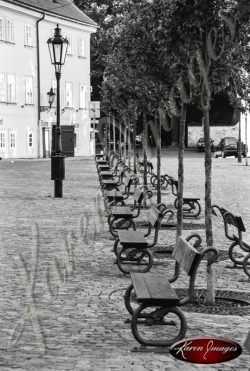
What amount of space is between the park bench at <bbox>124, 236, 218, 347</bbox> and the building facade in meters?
46.2

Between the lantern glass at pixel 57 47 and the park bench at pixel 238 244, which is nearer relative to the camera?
the park bench at pixel 238 244

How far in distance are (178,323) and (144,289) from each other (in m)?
0.79

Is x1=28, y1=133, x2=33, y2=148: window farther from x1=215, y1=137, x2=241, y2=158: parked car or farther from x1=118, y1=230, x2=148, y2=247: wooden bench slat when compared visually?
x1=118, y1=230, x2=148, y2=247: wooden bench slat

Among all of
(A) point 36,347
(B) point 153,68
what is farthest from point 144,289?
(B) point 153,68

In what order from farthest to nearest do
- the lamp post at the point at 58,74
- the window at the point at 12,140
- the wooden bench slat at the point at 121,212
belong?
the window at the point at 12,140
the lamp post at the point at 58,74
the wooden bench slat at the point at 121,212

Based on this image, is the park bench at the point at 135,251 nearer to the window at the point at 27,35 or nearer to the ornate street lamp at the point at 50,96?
the ornate street lamp at the point at 50,96

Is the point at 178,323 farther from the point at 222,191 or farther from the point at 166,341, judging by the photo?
the point at 222,191

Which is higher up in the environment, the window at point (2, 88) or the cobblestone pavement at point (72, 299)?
the window at point (2, 88)

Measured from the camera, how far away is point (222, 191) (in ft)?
86.6

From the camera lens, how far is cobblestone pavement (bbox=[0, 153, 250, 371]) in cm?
675

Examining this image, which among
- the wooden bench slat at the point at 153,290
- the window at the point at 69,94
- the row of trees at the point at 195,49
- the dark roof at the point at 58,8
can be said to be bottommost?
the wooden bench slat at the point at 153,290

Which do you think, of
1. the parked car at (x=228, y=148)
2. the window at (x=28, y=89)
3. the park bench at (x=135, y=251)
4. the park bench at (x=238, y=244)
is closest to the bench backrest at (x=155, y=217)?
the park bench at (x=135, y=251)

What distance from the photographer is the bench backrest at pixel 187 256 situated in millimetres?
7781

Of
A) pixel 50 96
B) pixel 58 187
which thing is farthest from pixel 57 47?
pixel 50 96
